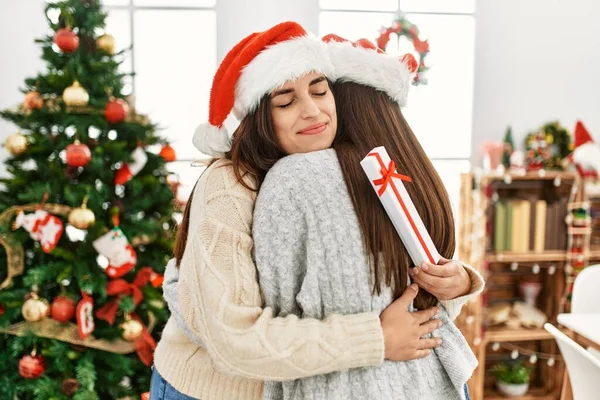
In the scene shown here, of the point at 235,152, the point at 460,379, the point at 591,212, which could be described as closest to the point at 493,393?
the point at 591,212

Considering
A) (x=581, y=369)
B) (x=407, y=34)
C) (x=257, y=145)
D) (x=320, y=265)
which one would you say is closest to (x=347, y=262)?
(x=320, y=265)

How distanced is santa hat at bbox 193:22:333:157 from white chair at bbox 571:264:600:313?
5.39ft

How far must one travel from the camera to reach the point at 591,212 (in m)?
2.92

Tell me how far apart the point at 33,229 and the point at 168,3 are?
1558mm

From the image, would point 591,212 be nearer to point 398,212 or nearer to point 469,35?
point 469,35

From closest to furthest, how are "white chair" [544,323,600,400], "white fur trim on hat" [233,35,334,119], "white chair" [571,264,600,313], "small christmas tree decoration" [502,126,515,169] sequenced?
"white fur trim on hat" [233,35,334,119]
"white chair" [544,323,600,400]
"white chair" [571,264,600,313]
"small christmas tree decoration" [502,126,515,169]

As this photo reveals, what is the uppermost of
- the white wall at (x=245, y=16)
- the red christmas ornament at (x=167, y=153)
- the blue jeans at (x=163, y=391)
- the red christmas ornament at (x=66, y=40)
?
the white wall at (x=245, y=16)

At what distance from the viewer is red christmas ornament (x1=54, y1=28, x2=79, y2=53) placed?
1851mm

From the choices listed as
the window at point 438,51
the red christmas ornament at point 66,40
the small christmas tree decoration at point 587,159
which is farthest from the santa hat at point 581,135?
the red christmas ornament at point 66,40

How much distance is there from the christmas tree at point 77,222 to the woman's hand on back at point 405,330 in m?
1.26

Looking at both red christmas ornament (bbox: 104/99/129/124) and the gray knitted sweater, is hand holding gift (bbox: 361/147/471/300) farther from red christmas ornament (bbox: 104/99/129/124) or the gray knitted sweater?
red christmas ornament (bbox: 104/99/129/124)

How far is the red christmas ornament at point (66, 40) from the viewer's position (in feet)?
6.07

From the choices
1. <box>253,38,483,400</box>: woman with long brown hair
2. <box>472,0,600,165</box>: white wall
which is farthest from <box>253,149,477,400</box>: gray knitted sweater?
<box>472,0,600,165</box>: white wall

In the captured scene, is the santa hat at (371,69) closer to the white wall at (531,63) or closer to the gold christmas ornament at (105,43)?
the gold christmas ornament at (105,43)
